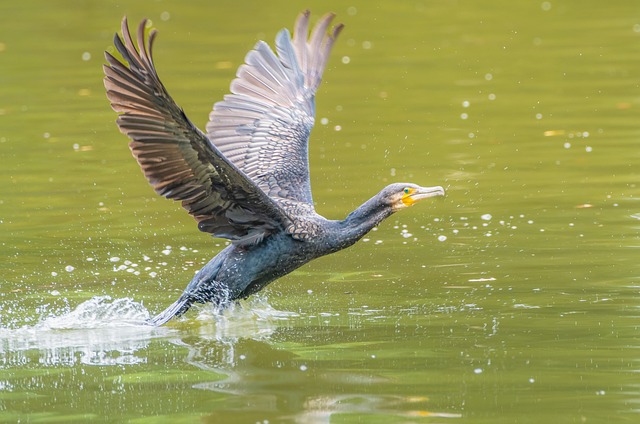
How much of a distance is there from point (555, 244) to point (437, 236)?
0.96 metres

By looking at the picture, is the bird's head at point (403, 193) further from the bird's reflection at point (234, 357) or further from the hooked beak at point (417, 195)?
the bird's reflection at point (234, 357)

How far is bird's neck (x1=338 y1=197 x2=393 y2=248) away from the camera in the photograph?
845 cm

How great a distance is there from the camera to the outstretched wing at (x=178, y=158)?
24.2ft

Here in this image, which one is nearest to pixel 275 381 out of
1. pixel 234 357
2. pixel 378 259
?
pixel 234 357

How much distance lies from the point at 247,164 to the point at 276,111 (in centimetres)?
67

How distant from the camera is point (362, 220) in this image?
8461mm

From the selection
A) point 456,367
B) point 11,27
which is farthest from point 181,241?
point 11,27

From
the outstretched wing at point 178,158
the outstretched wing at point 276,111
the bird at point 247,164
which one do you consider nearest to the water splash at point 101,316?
the bird at point 247,164

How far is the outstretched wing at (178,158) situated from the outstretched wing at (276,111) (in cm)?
85

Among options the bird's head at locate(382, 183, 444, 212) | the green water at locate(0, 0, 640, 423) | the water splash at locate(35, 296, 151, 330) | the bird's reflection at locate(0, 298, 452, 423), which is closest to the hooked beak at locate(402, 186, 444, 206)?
the bird's head at locate(382, 183, 444, 212)

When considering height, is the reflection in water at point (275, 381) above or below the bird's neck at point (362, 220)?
below

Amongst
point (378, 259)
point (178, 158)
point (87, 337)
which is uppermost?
point (178, 158)

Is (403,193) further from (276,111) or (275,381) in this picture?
(276,111)

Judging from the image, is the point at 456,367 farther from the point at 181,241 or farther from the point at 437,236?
the point at 181,241
